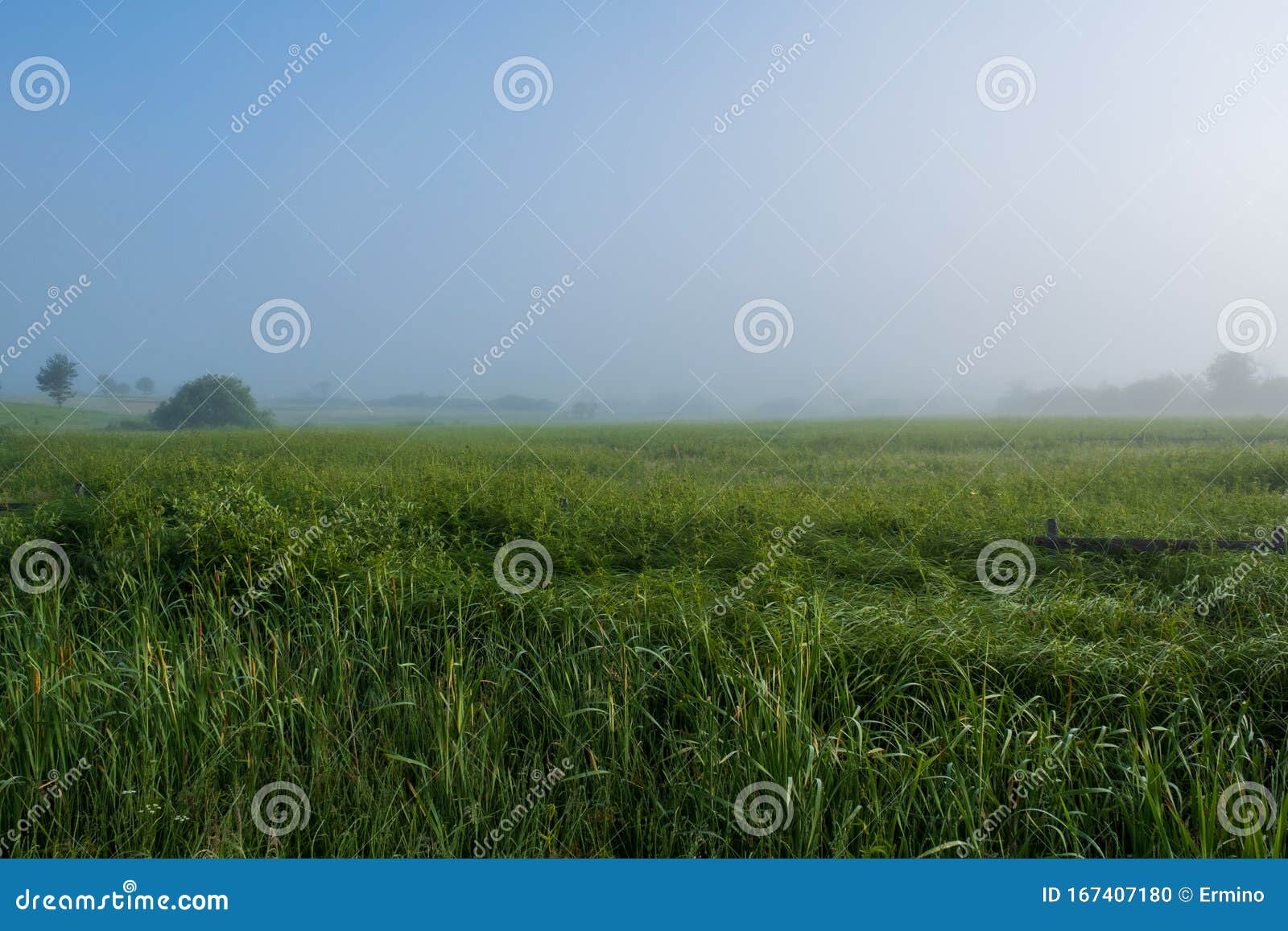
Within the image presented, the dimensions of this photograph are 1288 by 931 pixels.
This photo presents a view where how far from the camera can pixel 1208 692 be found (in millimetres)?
4109

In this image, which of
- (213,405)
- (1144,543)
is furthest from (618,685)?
(213,405)

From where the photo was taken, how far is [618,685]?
3.93m

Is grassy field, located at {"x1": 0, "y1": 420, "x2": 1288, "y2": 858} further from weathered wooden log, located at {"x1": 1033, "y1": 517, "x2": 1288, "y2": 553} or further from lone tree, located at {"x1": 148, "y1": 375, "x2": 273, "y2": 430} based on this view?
lone tree, located at {"x1": 148, "y1": 375, "x2": 273, "y2": 430}

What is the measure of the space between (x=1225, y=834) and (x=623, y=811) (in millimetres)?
2373

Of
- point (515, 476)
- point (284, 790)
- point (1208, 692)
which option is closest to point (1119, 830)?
point (1208, 692)

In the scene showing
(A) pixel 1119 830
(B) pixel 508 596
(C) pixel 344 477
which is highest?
(C) pixel 344 477

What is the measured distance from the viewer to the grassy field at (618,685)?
3.16 meters

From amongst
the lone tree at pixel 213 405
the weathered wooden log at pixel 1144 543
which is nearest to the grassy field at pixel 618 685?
the weathered wooden log at pixel 1144 543

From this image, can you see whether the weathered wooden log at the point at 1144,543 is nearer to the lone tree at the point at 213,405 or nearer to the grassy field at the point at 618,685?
the grassy field at the point at 618,685

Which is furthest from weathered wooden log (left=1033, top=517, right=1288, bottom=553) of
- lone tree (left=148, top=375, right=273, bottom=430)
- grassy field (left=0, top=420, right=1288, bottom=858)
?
lone tree (left=148, top=375, right=273, bottom=430)

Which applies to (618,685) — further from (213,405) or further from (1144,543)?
(213,405)

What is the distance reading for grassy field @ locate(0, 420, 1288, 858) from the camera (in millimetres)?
3164

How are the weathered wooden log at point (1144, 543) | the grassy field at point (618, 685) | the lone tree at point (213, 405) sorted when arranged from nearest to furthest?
the grassy field at point (618, 685)
the weathered wooden log at point (1144, 543)
the lone tree at point (213, 405)

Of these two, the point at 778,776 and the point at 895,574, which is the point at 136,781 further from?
the point at 895,574
